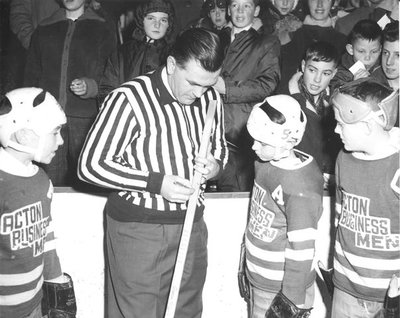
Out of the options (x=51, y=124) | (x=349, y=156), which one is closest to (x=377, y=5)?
(x=349, y=156)

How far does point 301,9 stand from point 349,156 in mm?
2040

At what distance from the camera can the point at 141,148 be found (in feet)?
7.00

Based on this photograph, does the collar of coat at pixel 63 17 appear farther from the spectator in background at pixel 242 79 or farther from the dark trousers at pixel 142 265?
the dark trousers at pixel 142 265

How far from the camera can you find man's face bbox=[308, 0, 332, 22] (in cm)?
361

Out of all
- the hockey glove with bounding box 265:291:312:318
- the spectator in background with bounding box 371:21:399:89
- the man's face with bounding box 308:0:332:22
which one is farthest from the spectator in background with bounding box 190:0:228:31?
the hockey glove with bounding box 265:291:312:318

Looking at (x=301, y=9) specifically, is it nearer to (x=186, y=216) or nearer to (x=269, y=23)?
(x=269, y=23)

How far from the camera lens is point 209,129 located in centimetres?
219

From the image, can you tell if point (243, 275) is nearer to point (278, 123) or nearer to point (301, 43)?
point (278, 123)

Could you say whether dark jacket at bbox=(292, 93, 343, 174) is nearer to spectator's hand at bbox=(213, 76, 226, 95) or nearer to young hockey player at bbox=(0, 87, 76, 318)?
spectator's hand at bbox=(213, 76, 226, 95)

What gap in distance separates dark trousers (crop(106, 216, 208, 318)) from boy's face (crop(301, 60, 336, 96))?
1113 mm

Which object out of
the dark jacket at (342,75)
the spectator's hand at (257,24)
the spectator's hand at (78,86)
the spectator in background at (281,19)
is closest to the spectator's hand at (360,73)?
the dark jacket at (342,75)

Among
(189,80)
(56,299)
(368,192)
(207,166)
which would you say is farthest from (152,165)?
(368,192)

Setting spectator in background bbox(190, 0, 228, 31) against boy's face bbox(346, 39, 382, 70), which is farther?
spectator in background bbox(190, 0, 228, 31)

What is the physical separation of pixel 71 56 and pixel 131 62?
43cm
